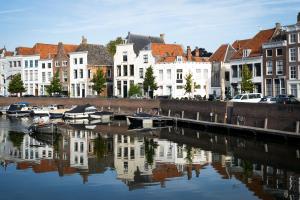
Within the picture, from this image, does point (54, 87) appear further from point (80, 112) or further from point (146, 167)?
point (146, 167)

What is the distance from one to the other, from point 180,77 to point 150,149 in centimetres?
3903

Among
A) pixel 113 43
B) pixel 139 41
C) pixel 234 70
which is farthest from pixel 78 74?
pixel 234 70

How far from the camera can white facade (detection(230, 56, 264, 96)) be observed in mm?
69938

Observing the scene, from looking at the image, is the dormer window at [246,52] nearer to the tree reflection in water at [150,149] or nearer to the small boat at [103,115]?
the small boat at [103,115]

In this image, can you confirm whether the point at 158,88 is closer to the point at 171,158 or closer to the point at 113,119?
the point at 113,119

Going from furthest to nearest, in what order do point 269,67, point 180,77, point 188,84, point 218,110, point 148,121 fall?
point 180,77 < point 188,84 < point 269,67 < point 148,121 < point 218,110

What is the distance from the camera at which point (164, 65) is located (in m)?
80.8

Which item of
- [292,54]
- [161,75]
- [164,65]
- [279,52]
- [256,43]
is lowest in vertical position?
[161,75]

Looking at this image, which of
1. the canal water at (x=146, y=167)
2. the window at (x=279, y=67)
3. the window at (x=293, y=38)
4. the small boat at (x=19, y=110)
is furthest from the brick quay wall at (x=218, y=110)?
the window at (x=293, y=38)

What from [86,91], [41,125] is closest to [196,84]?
[86,91]

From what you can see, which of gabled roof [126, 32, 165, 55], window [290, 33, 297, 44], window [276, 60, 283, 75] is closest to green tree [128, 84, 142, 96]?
gabled roof [126, 32, 165, 55]

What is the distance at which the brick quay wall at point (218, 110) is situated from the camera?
4241 centimetres

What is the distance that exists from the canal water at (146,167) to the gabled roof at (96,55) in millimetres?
43477

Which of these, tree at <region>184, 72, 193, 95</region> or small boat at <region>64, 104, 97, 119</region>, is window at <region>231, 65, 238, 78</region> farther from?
small boat at <region>64, 104, 97, 119</region>
